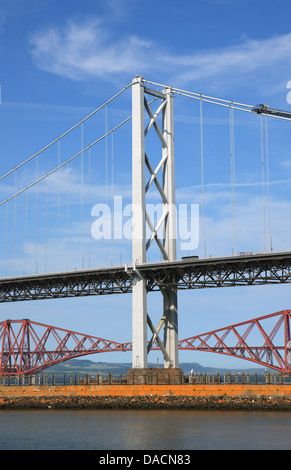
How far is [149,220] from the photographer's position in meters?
61.4

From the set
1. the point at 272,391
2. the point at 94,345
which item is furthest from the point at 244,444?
the point at 94,345

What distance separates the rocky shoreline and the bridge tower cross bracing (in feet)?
17.6

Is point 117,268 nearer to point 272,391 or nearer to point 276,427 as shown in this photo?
point 272,391

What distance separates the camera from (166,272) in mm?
60469

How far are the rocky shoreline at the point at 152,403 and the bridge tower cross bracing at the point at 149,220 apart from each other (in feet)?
17.6

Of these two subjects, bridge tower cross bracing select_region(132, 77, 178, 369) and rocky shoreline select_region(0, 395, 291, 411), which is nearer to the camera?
rocky shoreline select_region(0, 395, 291, 411)

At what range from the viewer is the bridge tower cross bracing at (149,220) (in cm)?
5988

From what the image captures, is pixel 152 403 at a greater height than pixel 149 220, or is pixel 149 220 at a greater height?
pixel 149 220

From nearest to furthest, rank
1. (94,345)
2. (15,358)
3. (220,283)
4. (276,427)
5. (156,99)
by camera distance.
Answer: (276,427)
(220,283)
(156,99)
(15,358)
(94,345)

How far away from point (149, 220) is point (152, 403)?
1542 centimetres

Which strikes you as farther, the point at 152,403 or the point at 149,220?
the point at 149,220

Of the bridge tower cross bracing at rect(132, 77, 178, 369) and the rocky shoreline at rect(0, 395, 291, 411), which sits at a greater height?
the bridge tower cross bracing at rect(132, 77, 178, 369)

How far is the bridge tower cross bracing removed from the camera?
59875 millimetres
